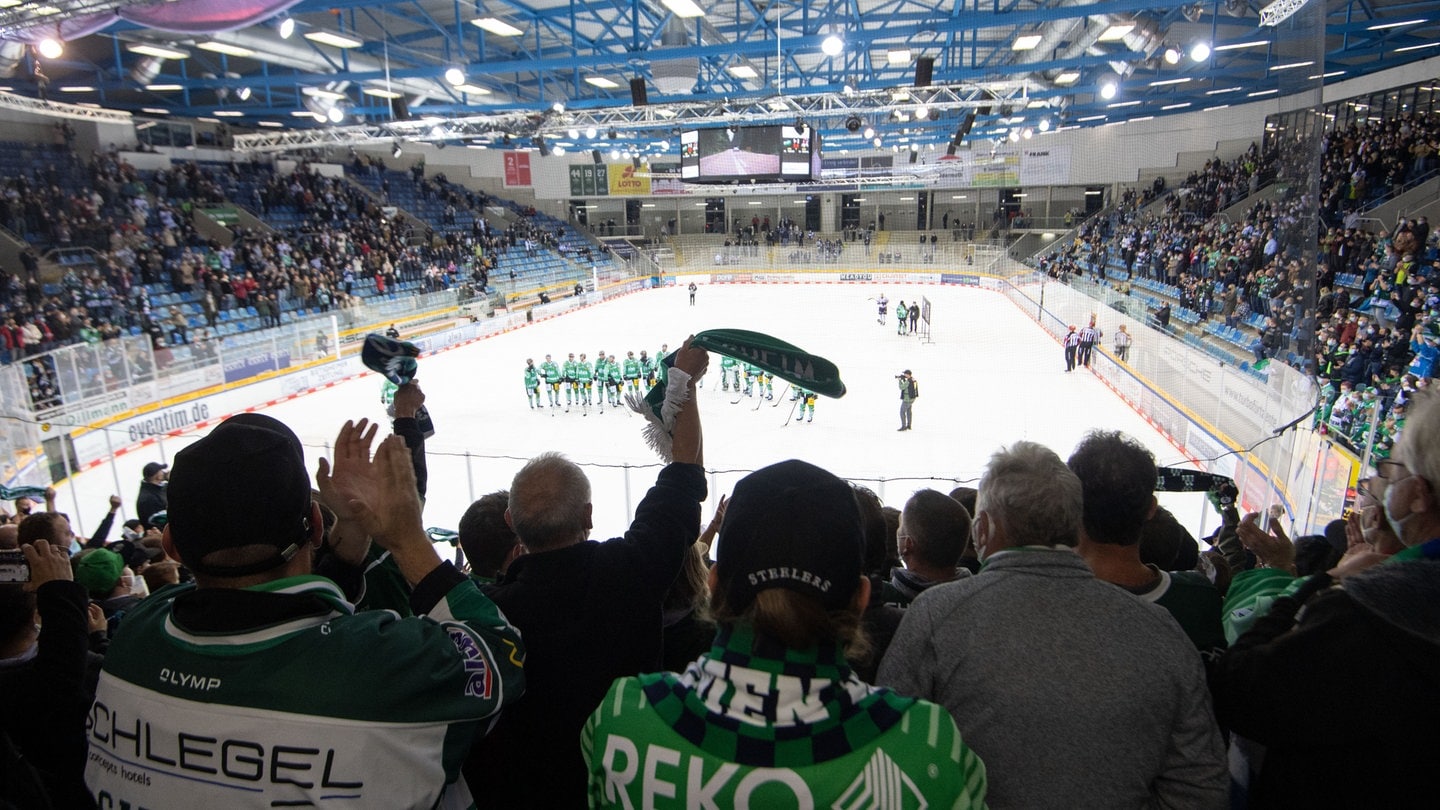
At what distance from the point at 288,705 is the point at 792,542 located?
828 millimetres

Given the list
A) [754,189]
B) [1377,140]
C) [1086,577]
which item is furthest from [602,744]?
[754,189]

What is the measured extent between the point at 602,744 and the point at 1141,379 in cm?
1611

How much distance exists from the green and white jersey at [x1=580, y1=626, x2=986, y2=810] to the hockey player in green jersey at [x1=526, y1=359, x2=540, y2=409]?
15524mm

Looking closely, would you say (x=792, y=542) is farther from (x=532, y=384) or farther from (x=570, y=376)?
(x=532, y=384)

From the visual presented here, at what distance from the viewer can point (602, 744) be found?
1244mm

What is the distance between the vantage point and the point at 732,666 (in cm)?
118

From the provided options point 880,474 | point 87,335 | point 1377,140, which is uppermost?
point 1377,140

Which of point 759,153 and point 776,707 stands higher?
point 759,153

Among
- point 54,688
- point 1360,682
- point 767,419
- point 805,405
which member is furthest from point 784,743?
point 767,419

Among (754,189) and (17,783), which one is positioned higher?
(754,189)

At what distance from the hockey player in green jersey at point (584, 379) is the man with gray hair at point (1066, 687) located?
14.8 meters

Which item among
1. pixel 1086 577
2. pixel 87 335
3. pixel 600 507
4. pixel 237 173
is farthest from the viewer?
pixel 237 173

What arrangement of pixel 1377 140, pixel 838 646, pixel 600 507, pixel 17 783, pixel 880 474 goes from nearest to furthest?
pixel 838 646
pixel 17 783
pixel 600 507
pixel 880 474
pixel 1377 140

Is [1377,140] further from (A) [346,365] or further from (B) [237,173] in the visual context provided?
(B) [237,173]
